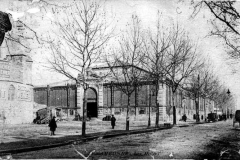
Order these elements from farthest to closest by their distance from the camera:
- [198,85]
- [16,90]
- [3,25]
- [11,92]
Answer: [198,85] < [16,90] < [11,92] < [3,25]

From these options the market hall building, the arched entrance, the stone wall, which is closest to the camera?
the stone wall

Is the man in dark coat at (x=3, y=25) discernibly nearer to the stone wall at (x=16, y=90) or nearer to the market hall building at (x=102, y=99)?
the stone wall at (x=16, y=90)

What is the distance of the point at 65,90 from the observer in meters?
51.1

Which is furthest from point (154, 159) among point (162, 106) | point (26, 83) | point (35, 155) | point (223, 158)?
point (162, 106)

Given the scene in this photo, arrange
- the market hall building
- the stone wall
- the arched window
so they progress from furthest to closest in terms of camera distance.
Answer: the market hall building, the arched window, the stone wall

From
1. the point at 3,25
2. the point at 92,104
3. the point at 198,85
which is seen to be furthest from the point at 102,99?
the point at 3,25

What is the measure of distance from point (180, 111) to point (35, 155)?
46.9m

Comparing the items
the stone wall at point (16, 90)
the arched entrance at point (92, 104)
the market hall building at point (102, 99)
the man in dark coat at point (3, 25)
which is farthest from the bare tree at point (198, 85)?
the man in dark coat at point (3, 25)

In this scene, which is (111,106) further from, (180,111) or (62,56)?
(62,56)

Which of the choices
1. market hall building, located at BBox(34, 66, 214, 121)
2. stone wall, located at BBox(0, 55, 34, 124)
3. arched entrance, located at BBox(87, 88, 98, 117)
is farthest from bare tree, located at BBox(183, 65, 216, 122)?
stone wall, located at BBox(0, 55, 34, 124)

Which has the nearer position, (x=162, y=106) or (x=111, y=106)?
(x=162, y=106)

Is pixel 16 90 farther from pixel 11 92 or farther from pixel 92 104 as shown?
pixel 92 104

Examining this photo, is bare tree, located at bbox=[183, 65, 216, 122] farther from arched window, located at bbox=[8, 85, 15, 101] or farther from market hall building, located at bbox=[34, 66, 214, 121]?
arched window, located at bbox=[8, 85, 15, 101]

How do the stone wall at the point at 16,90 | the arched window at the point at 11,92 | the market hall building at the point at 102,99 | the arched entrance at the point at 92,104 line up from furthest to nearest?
the arched entrance at the point at 92,104 < the market hall building at the point at 102,99 < the arched window at the point at 11,92 < the stone wall at the point at 16,90
